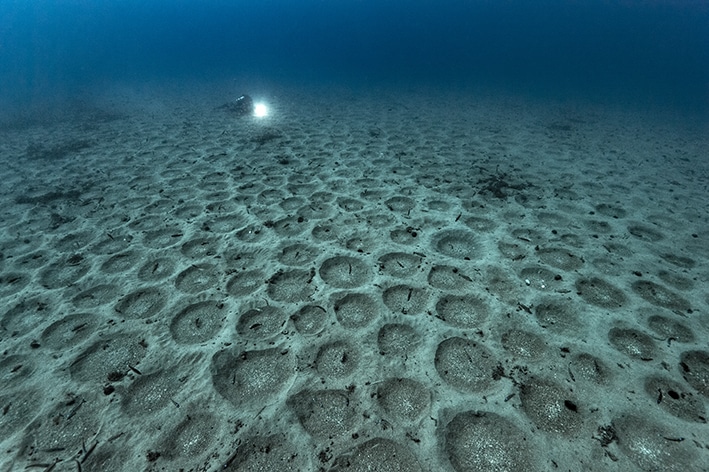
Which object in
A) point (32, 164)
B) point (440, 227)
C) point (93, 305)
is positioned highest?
point (440, 227)

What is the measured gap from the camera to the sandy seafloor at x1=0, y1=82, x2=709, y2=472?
2.04 metres

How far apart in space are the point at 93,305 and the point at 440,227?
13.5 feet

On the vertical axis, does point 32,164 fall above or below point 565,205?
below

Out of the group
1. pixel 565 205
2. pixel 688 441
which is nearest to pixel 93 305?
pixel 688 441

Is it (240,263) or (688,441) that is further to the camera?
(240,263)

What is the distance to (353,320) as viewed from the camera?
2.92 meters

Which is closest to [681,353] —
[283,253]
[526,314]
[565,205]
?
[526,314]

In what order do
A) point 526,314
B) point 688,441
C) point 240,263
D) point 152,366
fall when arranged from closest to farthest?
point 688,441 → point 152,366 → point 526,314 → point 240,263

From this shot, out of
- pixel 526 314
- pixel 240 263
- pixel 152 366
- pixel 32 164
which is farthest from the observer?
pixel 32 164

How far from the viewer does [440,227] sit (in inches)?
172

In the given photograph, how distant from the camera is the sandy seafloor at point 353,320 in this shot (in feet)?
6.68

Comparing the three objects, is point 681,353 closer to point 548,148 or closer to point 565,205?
point 565,205

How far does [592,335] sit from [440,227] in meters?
2.09

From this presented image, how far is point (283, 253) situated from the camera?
12.6 feet
